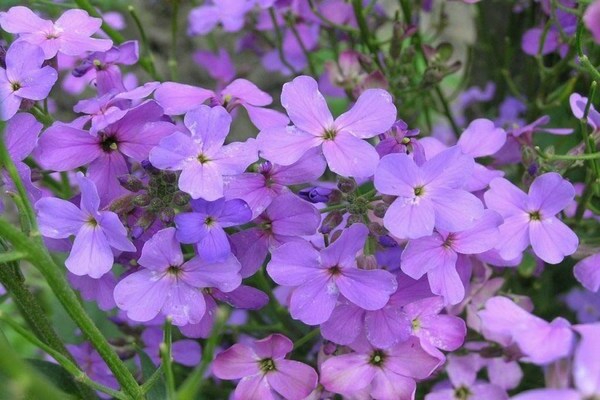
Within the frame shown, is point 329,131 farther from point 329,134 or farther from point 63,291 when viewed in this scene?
point 63,291

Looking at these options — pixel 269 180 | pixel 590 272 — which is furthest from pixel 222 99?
pixel 590 272

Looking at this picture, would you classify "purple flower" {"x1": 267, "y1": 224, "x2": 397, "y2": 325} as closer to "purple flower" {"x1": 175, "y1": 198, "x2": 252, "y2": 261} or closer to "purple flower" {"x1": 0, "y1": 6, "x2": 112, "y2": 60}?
"purple flower" {"x1": 175, "y1": 198, "x2": 252, "y2": 261}

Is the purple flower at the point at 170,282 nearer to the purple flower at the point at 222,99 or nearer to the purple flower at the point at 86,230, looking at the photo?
the purple flower at the point at 86,230

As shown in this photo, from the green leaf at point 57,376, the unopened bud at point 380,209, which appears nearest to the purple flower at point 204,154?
the unopened bud at point 380,209

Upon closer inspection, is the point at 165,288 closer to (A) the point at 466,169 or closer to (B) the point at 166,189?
(B) the point at 166,189

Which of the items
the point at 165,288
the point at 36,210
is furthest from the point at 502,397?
the point at 36,210
